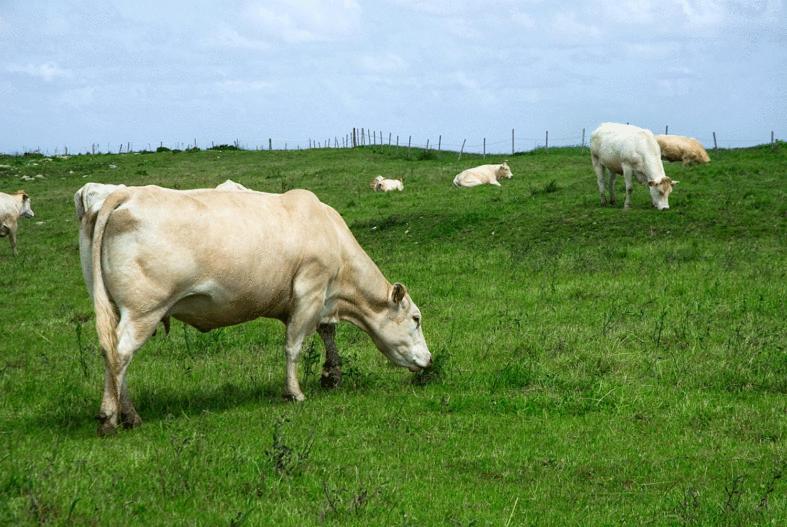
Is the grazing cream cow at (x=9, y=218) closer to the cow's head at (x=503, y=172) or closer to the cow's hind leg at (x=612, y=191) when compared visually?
the cow's hind leg at (x=612, y=191)

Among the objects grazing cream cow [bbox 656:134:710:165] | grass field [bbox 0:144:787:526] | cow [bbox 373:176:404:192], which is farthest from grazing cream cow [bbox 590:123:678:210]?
grazing cream cow [bbox 656:134:710:165]

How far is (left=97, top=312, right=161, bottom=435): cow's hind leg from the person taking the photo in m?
8.18

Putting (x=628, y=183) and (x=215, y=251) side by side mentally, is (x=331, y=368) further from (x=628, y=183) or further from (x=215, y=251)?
(x=628, y=183)

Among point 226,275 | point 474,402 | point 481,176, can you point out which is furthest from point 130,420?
point 481,176

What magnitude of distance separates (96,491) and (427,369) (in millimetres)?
5230

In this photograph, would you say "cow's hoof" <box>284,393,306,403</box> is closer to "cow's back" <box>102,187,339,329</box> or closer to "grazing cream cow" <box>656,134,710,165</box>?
"cow's back" <box>102,187,339,329</box>

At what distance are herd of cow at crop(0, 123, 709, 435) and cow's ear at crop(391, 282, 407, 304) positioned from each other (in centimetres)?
2

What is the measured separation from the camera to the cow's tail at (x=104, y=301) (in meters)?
8.12

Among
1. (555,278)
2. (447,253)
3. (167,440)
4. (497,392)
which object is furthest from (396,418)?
(447,253)

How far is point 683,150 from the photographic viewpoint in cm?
3669

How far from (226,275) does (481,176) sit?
2486 centimetres

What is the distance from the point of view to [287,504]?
6.05 metres

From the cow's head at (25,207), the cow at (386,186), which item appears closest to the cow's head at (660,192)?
the cow at (386,186)

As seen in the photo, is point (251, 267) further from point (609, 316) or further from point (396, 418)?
point (609, 316)
